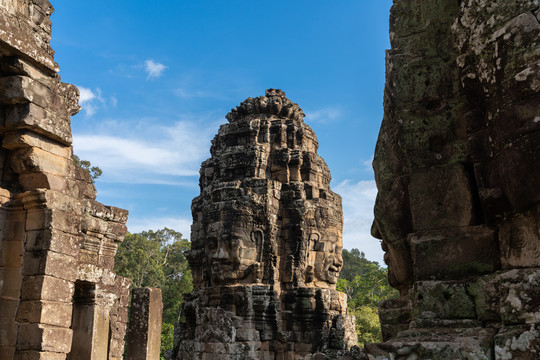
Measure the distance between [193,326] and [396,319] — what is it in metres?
12.7

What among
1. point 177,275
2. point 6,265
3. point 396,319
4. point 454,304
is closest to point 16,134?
point 6,265

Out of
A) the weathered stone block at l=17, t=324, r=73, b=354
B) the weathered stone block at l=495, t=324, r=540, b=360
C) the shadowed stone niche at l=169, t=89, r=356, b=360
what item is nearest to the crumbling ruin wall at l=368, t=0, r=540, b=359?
the weathered stone block at l=495, t=324, r=540, b=360

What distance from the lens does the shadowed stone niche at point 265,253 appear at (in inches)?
551

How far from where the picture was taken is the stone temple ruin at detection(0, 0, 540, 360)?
252cm

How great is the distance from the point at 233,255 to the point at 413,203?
37.7ft

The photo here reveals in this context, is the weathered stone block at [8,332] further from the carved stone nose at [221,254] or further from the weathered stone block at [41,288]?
the carved stone nose at [221,254]

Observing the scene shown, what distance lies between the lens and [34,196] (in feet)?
17.4

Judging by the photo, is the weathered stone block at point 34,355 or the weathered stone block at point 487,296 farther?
the weathered stone block at point 34,355

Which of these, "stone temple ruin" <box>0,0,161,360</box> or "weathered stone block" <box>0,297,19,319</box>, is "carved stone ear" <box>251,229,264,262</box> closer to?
"stone temple ruin" <box>0,0,161,360</box>

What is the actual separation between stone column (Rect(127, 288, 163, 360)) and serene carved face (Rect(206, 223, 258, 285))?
20.0ft

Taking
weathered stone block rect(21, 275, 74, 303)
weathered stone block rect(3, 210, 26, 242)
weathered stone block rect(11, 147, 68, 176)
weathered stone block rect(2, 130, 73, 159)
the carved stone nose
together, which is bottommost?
weathered stone block rect(21, 275, 74, 303)

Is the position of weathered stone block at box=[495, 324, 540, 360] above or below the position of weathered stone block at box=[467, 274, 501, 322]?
below

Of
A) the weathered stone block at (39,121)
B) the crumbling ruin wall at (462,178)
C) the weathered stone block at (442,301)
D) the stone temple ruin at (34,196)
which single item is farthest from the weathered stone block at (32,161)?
the weathered stone block at (442,301)

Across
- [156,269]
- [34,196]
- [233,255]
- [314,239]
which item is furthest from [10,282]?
[156,269]
